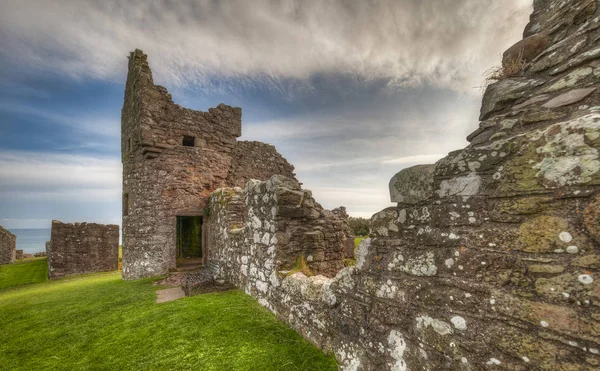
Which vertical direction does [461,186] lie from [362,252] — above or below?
above

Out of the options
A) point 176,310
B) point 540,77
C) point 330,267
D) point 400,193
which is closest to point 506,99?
point 540,77

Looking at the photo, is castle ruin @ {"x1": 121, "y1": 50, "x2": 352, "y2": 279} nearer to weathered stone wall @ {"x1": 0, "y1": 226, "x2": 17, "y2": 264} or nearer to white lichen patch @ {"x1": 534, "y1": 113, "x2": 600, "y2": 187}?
white lichen patch @ {"x1": 534, "y1": 113, "x2": 600, "y2": 187}

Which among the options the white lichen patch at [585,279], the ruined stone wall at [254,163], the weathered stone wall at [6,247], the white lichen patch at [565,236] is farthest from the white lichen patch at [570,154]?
the weathered stone wall at [6,247]

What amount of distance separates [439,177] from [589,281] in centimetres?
102

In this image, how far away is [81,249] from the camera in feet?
48.0

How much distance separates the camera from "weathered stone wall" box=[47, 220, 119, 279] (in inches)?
550

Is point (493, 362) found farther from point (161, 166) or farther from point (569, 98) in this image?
point (161, 166)

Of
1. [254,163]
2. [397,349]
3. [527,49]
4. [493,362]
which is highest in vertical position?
[254,163]

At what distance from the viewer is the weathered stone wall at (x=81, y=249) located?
550 inches

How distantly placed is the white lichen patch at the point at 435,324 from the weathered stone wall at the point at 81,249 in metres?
17.6

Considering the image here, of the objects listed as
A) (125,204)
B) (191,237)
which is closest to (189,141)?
(125,204)

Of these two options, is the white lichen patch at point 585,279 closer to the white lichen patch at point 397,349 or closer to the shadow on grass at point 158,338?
the white lichen patch at point 397,349

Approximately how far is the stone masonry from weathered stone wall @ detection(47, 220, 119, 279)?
16.7 m

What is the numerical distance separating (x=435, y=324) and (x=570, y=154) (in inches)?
58.1
